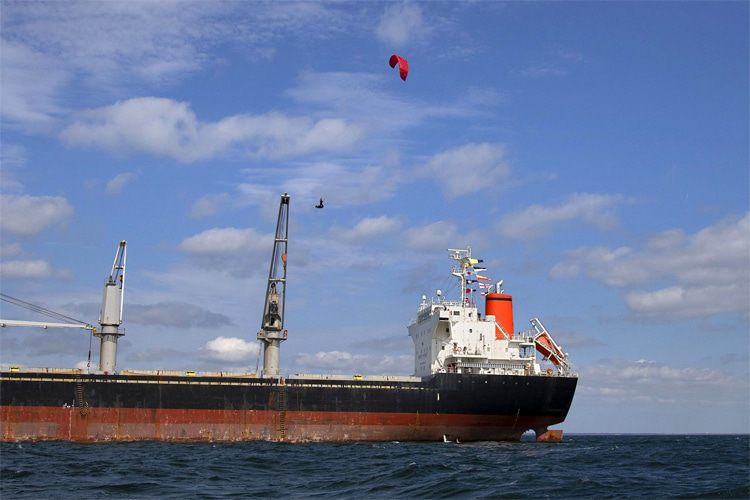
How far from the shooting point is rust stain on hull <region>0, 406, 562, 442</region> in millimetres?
39531

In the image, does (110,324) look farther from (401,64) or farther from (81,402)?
(401,64)

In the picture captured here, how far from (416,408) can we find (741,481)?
2085 centimetres

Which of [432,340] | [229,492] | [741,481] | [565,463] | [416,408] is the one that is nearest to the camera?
[229,492]

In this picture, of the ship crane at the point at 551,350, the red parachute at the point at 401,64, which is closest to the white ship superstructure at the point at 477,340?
the ship crane at the point at 551,350

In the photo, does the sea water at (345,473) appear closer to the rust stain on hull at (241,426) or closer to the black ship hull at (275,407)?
the rust stain on hull at (241,426)

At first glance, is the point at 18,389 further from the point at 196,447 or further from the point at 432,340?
the point at 432,340

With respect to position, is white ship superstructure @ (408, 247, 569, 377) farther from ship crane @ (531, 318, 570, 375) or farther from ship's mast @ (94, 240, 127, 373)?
ship's mast @ (94, 240, 127, 373)

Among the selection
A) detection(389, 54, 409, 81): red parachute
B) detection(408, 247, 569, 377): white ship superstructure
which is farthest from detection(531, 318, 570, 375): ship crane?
detection(389, 54, 409, 81): red parachute

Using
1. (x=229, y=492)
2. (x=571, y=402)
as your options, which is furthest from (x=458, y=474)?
(x=571, y=402)

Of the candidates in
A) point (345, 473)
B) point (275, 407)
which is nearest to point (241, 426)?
point (275, 407)

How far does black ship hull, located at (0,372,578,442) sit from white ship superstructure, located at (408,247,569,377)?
78.8 inches

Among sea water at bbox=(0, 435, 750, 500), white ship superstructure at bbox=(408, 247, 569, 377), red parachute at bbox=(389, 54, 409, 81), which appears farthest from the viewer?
white ship superstructure at bbox=(408, 247, 569, 377)

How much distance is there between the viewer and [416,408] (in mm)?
43062

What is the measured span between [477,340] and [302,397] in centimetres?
1201
